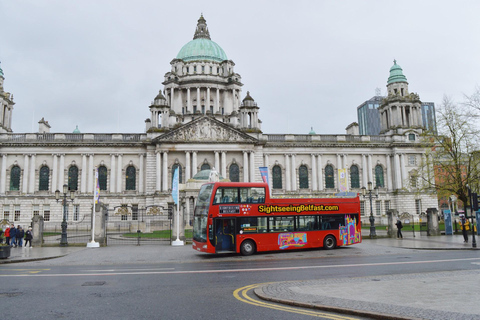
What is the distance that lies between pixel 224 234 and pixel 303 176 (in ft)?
126

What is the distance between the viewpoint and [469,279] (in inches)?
446

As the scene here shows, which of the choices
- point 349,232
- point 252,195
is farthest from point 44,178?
point 349,232

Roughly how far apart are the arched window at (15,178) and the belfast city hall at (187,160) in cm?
13

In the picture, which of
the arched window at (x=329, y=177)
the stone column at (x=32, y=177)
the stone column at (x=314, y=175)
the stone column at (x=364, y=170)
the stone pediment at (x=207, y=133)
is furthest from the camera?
the stone column at (x=364, y=170)

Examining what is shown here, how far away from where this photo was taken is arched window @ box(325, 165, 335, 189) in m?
58.2

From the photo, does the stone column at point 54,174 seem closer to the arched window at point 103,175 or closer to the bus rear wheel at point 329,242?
the arched window at point 103,175

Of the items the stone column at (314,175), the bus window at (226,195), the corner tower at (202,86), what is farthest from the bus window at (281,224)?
the corner tower at (202,86)

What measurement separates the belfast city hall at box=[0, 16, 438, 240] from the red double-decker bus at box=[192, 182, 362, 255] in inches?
951

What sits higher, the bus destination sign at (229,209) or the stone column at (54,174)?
the stone column at (54,174)

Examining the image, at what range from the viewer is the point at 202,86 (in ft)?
231

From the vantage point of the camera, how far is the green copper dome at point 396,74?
6216 cm

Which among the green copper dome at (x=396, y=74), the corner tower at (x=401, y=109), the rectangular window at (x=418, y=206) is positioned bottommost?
the rectangular window at (x=418, y=206)

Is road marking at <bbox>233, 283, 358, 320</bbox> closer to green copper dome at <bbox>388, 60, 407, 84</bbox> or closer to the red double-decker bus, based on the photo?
the red double-decker bus

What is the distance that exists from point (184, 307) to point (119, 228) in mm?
33043
